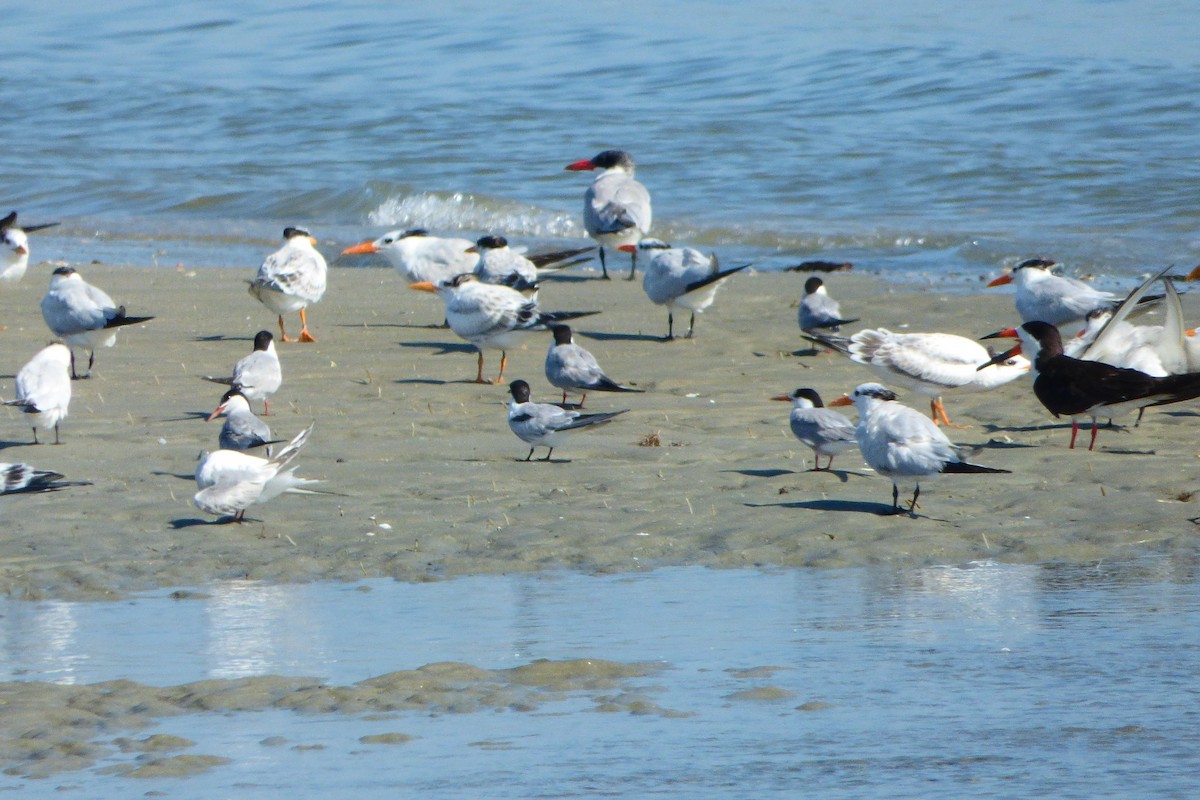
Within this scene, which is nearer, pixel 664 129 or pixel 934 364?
pixel 934 364

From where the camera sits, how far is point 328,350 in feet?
34.4

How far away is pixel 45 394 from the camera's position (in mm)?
7434

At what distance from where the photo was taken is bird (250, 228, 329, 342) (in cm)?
1094

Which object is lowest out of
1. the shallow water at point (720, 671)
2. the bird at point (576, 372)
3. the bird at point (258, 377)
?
the bird at point (576, 372)

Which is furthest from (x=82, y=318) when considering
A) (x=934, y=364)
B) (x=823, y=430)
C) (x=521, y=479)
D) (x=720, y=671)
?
(x=720, y=671)

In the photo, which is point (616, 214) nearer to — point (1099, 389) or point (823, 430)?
point (1099, 389)

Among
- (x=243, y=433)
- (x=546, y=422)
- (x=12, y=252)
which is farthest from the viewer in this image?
(x=12, y=252)

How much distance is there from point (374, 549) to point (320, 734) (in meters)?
2.01

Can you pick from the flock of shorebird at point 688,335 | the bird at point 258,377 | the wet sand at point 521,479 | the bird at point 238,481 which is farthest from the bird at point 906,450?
the bird at point 258,377

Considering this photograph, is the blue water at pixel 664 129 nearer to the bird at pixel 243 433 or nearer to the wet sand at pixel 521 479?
the wet sand at pixel 521 479

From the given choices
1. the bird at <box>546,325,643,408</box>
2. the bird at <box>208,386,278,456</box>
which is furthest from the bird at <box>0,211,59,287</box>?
the bird at <box>208,386,278,456</box>

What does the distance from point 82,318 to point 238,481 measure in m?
3.66

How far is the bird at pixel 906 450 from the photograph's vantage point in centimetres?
625

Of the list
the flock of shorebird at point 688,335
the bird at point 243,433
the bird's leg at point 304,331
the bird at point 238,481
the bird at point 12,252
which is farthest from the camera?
the bird at point 12,252
